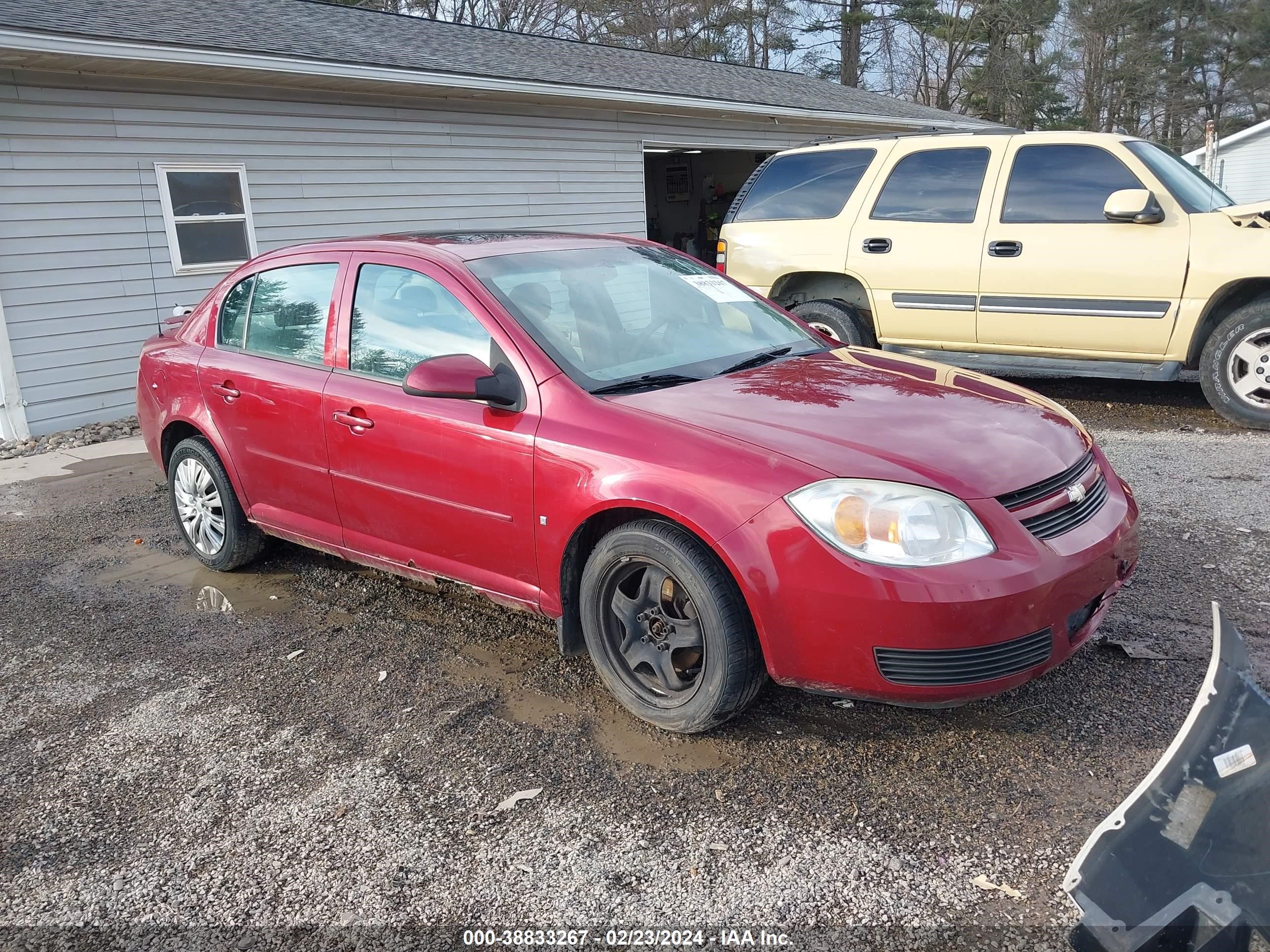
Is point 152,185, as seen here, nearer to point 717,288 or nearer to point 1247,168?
point 717,288

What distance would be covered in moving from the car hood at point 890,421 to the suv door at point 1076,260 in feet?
11.0

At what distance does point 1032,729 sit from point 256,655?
300 centimetres

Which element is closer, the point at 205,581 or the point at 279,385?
the point at 279,385

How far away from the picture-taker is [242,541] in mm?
Answer: 4797

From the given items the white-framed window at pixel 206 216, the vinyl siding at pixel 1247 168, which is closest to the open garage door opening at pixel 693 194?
the white-framed window at pixel 206 216

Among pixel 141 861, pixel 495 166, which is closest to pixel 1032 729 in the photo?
pixel 141 861

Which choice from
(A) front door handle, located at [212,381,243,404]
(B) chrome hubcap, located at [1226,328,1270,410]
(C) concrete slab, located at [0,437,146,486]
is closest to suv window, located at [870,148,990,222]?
(B) chrome hubcap, located at [1226,328,1270,410]

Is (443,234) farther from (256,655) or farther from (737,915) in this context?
(737,915)

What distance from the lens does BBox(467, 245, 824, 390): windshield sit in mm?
3531

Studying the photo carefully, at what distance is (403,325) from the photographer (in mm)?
3846

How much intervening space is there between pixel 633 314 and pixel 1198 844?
8.63ft

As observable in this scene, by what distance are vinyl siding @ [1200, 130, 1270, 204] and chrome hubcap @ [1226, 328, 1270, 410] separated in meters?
29.4

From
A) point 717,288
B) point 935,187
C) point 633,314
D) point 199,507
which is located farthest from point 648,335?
point 935,187

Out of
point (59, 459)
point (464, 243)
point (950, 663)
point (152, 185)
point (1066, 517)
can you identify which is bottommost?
point (59, 459)
